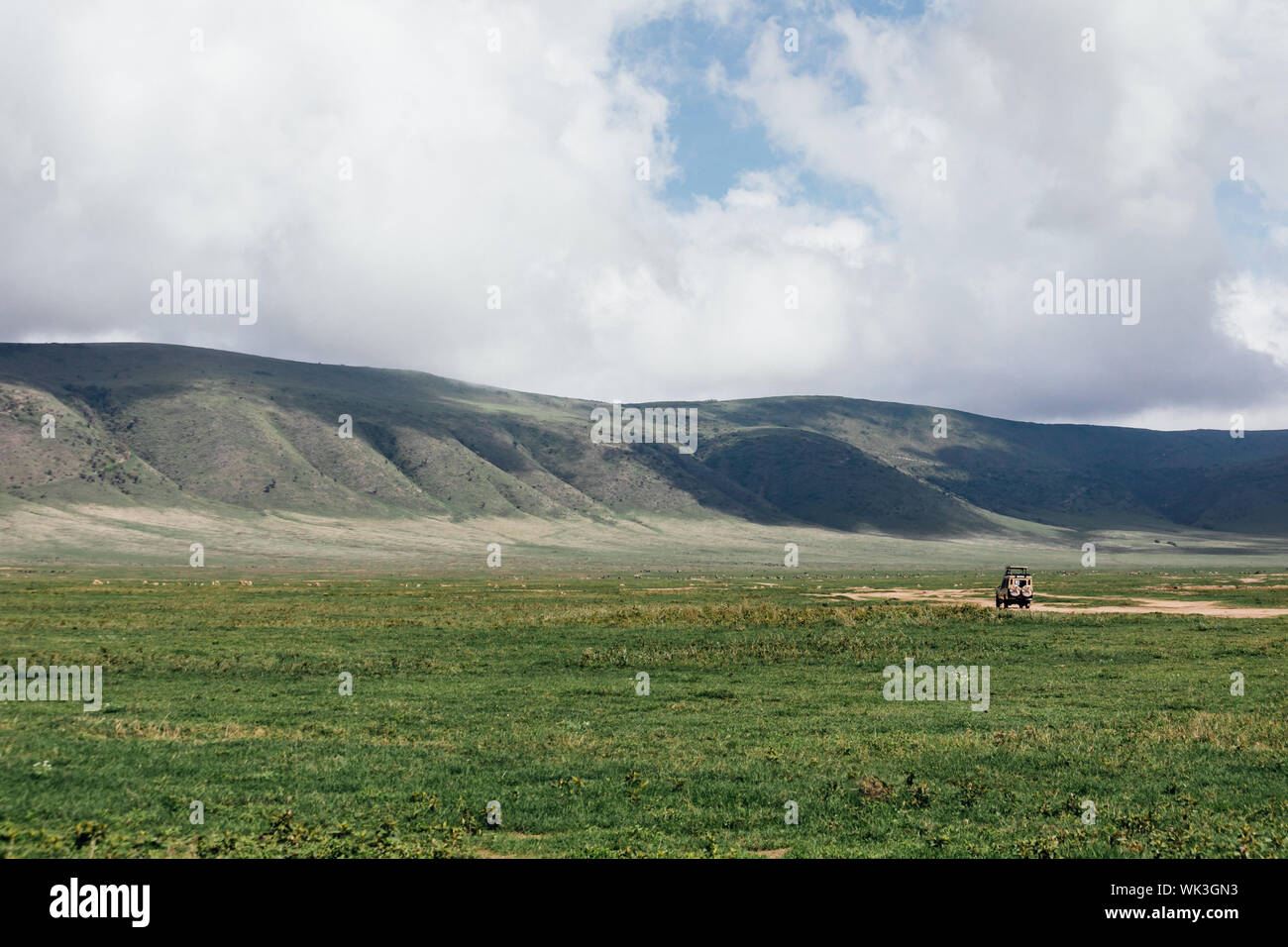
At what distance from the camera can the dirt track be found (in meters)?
59.9

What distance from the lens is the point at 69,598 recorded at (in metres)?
65.9

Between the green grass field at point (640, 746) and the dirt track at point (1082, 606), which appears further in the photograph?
the dirt track at point (1082, 606)

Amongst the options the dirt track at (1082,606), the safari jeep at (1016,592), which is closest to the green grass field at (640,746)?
the dirt track at (1082,606)

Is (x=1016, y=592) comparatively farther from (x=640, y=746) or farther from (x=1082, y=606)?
(x=640, y=746)

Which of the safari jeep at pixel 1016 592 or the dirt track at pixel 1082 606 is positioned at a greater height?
the safari jeep at pixel 1016 592

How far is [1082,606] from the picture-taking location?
65938 mm

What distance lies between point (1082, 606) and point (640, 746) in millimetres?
54292

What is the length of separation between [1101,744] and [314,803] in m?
16.6

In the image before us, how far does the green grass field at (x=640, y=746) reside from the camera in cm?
1405

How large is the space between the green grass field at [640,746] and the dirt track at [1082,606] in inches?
558

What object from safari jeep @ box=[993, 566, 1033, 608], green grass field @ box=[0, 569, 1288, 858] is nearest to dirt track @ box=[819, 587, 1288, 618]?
safari jeep @ box=[993, 566, 1033, 608]

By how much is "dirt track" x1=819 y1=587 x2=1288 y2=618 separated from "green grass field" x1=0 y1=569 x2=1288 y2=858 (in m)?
14.2

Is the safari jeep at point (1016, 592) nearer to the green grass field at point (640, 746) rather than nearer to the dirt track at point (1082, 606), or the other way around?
the dirt track at point (1082, 606)
